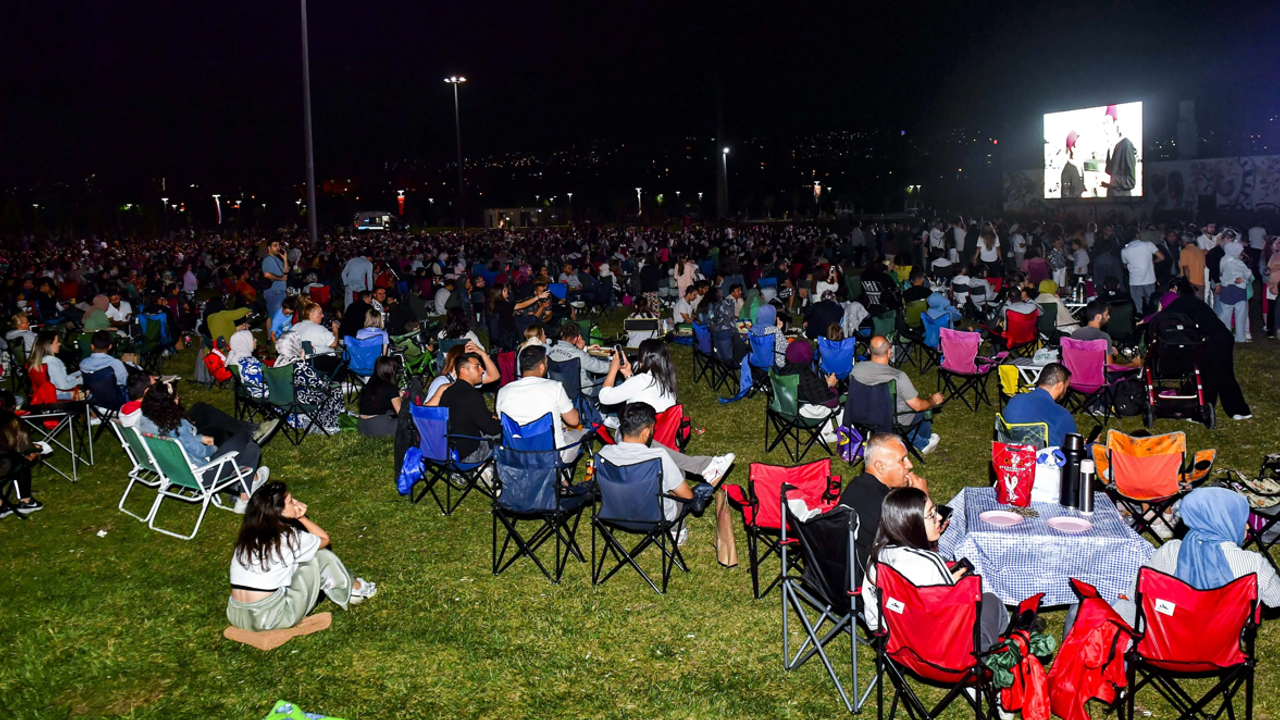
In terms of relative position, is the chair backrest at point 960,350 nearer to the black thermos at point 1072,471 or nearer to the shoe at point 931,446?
the shoe at point 931,446

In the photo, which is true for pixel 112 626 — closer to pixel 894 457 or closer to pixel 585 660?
pixel 585 660

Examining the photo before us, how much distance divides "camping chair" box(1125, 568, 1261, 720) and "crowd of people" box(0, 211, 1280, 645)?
1.69 feet

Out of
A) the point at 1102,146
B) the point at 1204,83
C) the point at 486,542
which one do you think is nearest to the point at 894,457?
the point at 486,542

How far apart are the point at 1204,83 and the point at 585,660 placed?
4725 cm

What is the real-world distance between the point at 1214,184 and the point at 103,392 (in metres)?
35.1

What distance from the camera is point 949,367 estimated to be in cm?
1012

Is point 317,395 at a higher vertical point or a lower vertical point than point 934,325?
lower

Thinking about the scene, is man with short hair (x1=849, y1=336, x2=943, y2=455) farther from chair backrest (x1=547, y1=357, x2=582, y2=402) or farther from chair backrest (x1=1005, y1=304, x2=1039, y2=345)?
chair backrest (x1=1005, y1=304, x2=1039, y2=345)

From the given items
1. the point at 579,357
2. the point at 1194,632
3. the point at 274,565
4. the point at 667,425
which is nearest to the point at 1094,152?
the point at 579,357

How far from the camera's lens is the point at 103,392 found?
956 cm

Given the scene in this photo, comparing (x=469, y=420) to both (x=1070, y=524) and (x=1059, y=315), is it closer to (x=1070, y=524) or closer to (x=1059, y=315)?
(x=1070, y=524)

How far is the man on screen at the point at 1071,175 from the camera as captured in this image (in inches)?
1313

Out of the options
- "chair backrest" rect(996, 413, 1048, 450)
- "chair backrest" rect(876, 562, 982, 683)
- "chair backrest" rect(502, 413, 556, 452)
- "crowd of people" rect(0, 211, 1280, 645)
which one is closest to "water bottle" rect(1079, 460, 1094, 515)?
"crowd of people" rect(0, 211, 1280, 645)

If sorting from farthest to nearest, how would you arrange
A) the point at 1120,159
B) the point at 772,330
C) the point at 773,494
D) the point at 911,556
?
the point at 1120,159, the point at 772,330, the point at 773,494, the point at 911,556
